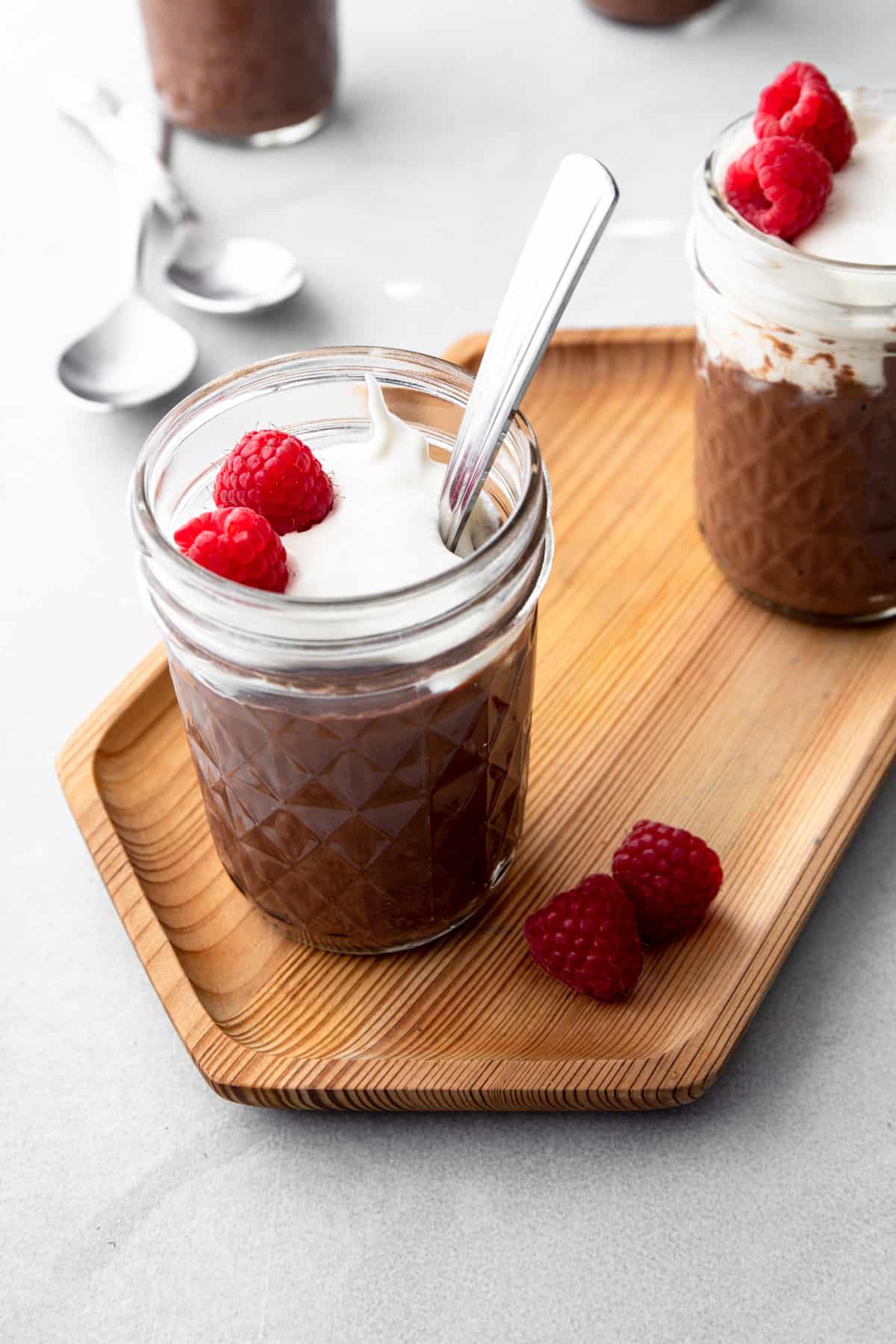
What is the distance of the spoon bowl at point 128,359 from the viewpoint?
66.8 inches

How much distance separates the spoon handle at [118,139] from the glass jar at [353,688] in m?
0.85

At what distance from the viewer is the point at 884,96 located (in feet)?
Result: 4.31

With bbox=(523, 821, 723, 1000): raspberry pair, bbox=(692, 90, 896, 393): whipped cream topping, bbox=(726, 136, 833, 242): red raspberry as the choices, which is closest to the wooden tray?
bbox=(523, 821, 723, 1000): raspberry pair

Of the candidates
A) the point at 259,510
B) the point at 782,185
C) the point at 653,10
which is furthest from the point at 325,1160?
the point at 653,10

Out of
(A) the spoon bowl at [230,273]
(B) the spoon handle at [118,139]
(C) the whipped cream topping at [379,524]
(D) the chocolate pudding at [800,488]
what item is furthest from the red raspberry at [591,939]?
(B) the spoon handle at [118,139]

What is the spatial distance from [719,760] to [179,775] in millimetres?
467

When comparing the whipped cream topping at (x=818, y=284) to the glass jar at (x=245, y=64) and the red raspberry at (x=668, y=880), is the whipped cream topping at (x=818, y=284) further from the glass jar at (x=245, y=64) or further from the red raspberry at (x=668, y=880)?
the glass jar at (x=245, y=64)

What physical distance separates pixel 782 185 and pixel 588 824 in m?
0.54

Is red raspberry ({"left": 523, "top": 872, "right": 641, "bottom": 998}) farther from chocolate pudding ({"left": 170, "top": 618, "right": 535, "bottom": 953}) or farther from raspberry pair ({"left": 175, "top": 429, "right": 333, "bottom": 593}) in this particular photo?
raspberry pair ({"left": 175, "top": 429, "right": 333, "bottom": 593})

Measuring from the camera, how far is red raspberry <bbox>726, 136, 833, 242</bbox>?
1174 mm

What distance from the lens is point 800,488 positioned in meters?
1.32

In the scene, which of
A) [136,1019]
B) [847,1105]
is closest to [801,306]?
[847,1105]

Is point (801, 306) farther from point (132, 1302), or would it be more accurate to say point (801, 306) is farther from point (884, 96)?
point (132, 1302)

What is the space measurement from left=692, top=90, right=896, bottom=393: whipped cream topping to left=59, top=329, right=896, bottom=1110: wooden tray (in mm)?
256
